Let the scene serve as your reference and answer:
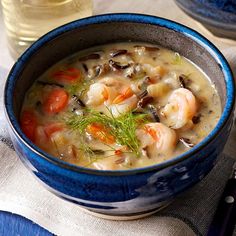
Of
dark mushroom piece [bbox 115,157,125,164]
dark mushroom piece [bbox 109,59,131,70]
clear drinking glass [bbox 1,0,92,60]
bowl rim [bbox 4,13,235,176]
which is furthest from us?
clear drinking glass [bbox 1,0,92,60]

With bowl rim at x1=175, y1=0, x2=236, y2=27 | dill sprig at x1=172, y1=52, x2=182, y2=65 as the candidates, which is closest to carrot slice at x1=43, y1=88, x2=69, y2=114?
dill sprig at x1=172, y1=52, x2=182, y2=65

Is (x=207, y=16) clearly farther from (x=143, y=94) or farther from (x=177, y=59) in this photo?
(x=143, y=94)

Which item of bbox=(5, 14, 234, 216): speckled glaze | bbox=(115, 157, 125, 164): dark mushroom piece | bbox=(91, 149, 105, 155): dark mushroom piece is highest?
bbox=(5, 14, 234, 216): speckled glaze

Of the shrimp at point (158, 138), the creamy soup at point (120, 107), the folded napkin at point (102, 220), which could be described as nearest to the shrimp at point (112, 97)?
the creamy soup at point (120, 107)

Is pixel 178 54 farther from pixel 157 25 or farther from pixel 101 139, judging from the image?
pixel 101 139

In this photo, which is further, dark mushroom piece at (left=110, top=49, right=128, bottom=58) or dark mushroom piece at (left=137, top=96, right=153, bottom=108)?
dark mushroom piece at (left=110, top=49, right=128, bottom=58)

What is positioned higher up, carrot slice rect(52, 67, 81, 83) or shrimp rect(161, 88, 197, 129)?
shrimp rect(161, 88, 197, 129)

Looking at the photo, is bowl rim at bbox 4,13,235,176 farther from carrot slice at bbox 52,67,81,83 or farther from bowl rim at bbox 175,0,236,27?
bowl rim at bbox 175,0,236,27
